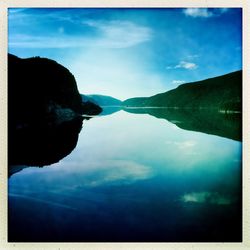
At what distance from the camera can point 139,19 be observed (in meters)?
4.29

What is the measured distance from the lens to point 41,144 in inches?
231

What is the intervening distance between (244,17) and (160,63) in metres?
1.28

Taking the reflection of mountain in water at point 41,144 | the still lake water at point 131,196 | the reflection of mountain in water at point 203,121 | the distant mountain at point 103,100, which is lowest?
the still lake water at point 131,196

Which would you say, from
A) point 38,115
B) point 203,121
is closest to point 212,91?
point 203,121

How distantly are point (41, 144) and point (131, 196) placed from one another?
234cm

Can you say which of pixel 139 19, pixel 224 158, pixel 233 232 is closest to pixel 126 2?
pixel 139 19

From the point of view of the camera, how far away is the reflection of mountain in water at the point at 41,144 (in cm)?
446

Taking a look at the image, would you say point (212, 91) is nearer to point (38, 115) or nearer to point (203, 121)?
point (203, 121)

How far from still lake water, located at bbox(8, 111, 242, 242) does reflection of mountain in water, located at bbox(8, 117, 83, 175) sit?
0.67ft

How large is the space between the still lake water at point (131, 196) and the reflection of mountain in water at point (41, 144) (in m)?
0.20

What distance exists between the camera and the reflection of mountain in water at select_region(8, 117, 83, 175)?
176 inches

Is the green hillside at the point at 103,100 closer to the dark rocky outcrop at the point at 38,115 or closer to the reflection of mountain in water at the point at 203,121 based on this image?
the dark rocky outcrop at the point at 38,115

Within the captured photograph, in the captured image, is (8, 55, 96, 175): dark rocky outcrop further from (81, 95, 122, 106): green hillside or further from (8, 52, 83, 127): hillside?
(81, 95, 122, 106): green hillside

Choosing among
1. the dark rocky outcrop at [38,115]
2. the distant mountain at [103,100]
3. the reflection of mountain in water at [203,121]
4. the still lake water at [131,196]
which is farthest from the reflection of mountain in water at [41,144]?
the reflection of mountain in water at [203,121]
